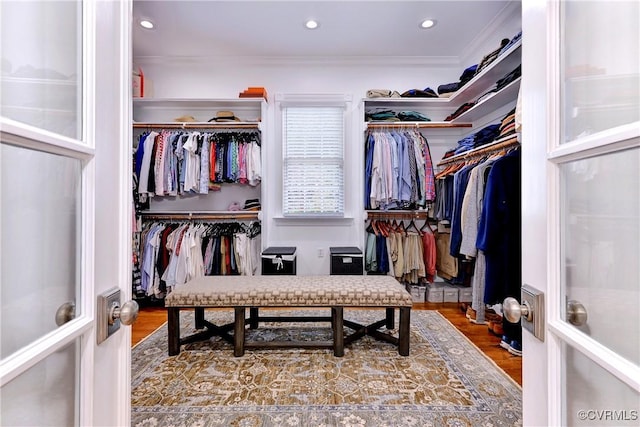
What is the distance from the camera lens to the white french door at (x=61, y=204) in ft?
1.41

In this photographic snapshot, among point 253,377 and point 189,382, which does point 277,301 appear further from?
point 189,382

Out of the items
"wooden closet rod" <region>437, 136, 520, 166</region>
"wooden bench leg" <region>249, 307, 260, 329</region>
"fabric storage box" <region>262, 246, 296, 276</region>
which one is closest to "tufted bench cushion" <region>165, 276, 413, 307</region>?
"wooden bench leg" <region>249, 307, 260, 329</region>

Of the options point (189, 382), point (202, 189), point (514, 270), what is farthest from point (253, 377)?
point (202, 189)

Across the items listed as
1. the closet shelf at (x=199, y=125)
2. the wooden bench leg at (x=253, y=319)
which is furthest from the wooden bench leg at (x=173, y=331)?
the closet shelf at (x=199, y=125)

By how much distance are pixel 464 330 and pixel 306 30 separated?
325 cm

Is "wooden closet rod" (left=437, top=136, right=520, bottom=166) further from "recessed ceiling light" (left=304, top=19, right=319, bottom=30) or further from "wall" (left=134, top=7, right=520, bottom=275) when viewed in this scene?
"recessed ceiling light" (left=304, top=19, right=319, bottom=30)

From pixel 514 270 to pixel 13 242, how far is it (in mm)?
2652

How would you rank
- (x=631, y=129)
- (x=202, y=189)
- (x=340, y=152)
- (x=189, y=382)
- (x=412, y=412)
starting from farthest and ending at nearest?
(x=340, y=152) < (x=202, y=189) < (x=189, y=382) < (x=412, y=412) < (x=631, y=129)

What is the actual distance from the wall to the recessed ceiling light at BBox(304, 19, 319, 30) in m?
0.64

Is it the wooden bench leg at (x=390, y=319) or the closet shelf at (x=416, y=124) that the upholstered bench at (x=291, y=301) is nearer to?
the wooden bench leg at (x=390, y=319)

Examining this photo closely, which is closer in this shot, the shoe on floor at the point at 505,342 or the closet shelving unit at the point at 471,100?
the shoe on floor at the point at 505,342

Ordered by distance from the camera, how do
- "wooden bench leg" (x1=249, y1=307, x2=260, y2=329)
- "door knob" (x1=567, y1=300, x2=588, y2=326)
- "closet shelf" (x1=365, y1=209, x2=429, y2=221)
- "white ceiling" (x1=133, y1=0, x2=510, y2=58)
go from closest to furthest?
"door knob" (x1=567, y1=300, x2=588, y2=326) < "wooden bench leg" (x1=249, y1=307, x2=260, y2=329) < "white ceiling" (x1=133, y1=0, x2=510, y2=58) < "closet shelf" (x1=365, y1=209, x2=429, y2=221)

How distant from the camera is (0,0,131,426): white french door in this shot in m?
0.43

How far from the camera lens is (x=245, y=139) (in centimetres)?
360
